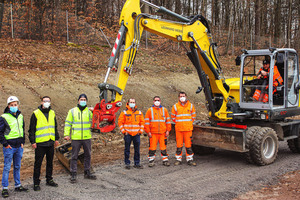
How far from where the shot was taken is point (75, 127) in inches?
267

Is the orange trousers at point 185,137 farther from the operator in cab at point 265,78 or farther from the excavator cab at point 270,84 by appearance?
the operator in cab at point 265,78

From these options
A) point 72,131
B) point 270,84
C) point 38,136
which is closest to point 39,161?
point 38,136

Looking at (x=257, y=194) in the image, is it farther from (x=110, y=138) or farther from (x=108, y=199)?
(x=110, y=138)

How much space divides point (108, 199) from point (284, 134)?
6156 millimetres

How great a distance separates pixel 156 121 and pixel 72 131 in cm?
231

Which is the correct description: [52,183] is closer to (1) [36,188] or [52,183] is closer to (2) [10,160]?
(1) [36,188]

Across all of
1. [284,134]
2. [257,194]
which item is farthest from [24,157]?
[284,134]

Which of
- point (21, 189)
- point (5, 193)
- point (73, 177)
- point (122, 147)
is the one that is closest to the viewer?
point (5, 193)

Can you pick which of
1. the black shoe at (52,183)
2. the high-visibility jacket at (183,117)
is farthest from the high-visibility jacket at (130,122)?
the black shoe at (52,183)

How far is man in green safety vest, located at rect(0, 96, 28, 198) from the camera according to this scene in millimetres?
5898

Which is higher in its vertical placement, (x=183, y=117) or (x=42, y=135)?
(x=183, y=117)

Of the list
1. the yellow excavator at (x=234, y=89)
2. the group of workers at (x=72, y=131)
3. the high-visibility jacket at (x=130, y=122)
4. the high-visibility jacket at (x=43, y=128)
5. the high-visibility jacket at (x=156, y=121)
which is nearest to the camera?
the group of workers at (x=72, y=131)

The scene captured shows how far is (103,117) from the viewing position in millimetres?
6324

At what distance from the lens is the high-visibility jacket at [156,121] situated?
317 inches
